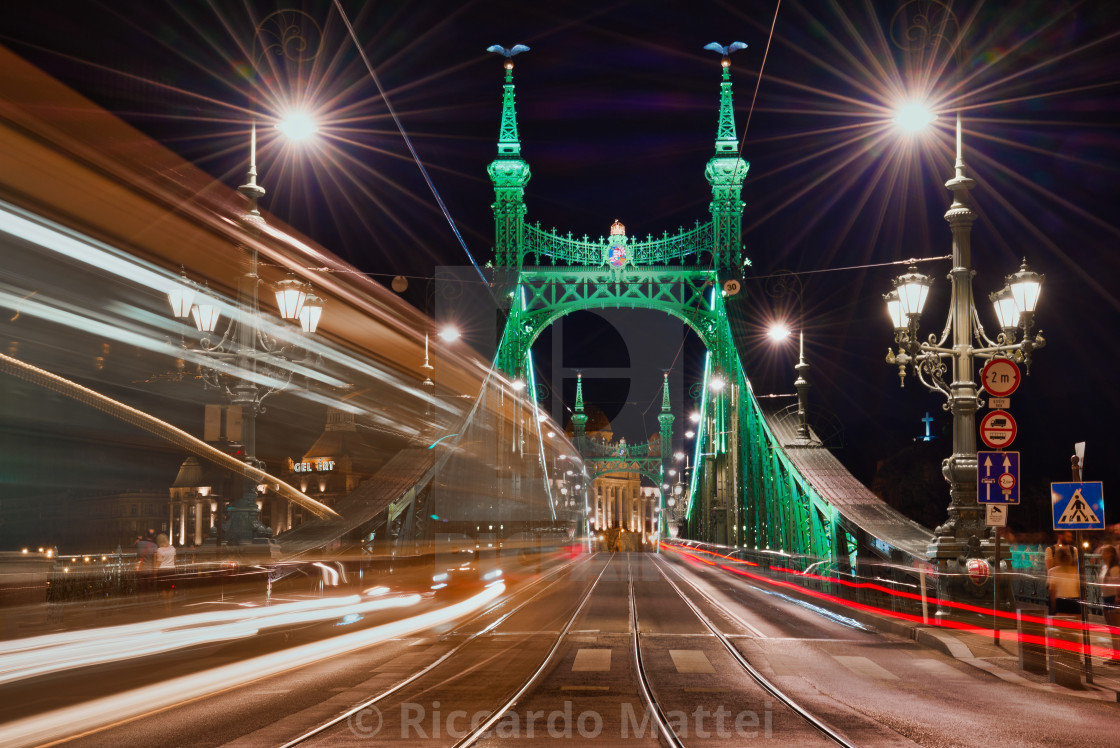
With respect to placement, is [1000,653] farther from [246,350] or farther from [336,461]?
[336,461]

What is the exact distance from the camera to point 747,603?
973 inches

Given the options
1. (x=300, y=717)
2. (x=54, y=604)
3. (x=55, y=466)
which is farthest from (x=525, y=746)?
(x=55, y=466)

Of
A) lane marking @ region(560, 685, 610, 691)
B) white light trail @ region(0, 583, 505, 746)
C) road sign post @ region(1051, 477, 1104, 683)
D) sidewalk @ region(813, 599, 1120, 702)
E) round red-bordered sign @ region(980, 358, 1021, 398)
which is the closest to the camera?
white light trail @ region(0, 583, 505, 746)

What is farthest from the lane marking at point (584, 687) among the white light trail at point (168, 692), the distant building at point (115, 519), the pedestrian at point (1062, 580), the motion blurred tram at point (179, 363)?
the distant building at point (115, 519)

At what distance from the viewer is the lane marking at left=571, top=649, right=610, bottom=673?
12.7 m

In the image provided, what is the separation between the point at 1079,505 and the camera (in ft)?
40.9

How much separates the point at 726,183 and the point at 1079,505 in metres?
47.9

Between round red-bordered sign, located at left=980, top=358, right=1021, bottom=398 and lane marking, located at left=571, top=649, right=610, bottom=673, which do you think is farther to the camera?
round red-bordered sign, located at left=980, top=358, right=1021, bottom=398

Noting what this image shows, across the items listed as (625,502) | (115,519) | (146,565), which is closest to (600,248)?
(115,519)

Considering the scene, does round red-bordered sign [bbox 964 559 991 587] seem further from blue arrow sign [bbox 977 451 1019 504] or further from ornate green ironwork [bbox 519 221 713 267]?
ornate green ironwork [bbox 519 221 713 267]

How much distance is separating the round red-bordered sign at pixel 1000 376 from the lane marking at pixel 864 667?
4.16m

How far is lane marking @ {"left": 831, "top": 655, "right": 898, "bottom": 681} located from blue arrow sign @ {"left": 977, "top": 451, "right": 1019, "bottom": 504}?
9.48ft

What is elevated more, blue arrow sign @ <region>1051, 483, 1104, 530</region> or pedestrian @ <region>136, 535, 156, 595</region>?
blue arrow sign @ <region>1051, 483, 1104, 530</region>

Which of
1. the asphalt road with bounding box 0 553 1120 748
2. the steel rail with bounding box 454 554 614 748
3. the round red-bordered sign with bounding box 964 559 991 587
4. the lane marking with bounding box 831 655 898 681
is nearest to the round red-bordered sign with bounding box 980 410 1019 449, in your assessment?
the round red-bordered sign with bounding box 964 559 991 587
